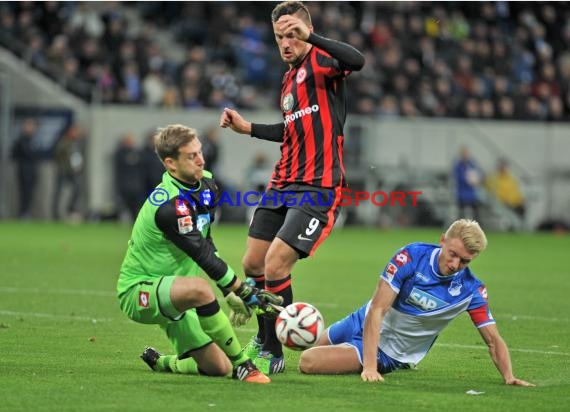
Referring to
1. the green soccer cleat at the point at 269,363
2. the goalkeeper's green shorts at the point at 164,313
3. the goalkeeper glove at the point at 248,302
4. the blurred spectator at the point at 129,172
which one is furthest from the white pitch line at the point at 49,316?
the blurred spectator at the point at 129,172

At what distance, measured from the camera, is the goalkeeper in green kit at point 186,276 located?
24.2 ft

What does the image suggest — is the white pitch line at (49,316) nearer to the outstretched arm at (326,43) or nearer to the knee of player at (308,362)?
the knee of player at (308,362)

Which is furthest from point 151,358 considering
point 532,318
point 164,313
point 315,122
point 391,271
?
point 532,318

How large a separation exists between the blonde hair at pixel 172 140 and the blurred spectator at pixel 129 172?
62.5 feet

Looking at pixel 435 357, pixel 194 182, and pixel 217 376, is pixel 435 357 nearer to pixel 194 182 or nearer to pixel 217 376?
pixel 217 376

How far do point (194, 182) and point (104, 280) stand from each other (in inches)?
287

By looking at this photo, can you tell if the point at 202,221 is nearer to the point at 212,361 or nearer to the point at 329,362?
the point at 212,361

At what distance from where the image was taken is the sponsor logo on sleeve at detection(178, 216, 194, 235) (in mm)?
7363

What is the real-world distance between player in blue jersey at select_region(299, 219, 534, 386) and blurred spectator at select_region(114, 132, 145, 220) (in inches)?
735

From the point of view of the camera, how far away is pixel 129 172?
26562 millimetres

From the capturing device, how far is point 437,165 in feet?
96.4

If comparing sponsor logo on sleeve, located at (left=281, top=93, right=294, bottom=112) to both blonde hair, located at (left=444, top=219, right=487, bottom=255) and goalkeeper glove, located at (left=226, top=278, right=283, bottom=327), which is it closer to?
goalkeeper glove, located at (left=226, top=278, right=283, bottom=327)

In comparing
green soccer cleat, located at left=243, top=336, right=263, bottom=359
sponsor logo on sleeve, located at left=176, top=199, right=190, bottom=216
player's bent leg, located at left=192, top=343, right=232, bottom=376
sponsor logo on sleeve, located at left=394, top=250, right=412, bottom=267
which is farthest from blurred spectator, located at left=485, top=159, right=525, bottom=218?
sponsor logo on sleeve, located at left=176, top=199, right=190, bottom=216

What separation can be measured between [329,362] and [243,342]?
5.71ft
